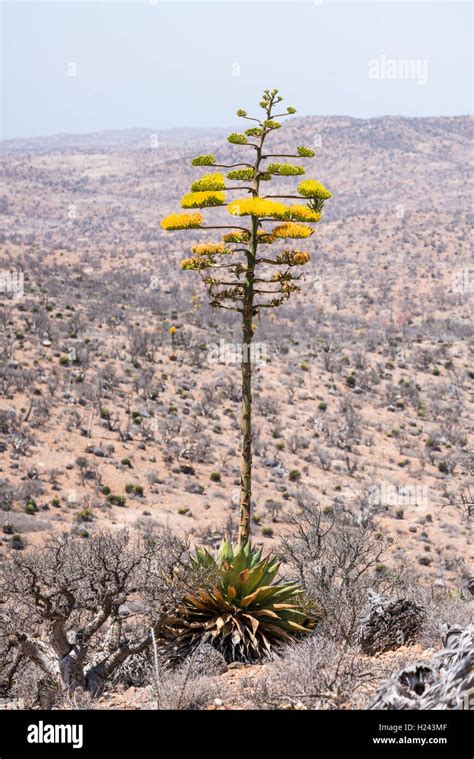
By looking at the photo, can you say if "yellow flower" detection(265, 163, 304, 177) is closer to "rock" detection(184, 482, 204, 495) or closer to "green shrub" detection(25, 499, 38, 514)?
"green shrub" detection(25, 499, 38, 514)

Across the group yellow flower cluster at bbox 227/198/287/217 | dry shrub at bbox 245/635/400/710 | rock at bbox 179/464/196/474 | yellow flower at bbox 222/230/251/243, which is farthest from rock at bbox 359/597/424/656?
rock at bbox 179/464/196/474

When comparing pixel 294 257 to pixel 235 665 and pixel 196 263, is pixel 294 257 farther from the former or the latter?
pixel 235 665

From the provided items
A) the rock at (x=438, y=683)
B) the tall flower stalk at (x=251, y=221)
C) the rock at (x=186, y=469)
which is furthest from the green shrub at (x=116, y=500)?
the rock at (x=438, y=683)

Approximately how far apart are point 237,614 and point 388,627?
1.52 m

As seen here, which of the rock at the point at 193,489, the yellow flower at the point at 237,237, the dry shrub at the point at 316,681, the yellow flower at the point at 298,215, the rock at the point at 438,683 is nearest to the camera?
the rock at the point at 438,683

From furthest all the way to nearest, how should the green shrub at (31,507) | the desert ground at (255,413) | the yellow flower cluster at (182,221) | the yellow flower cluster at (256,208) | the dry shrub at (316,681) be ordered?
1. the green shrub at (31,507)
2. the desert ground at (255,413)
3. the yellow flower cluster at (182,221)
4. the yellow flower cluster at (256,208)
5. the dry shrub at (316,681)

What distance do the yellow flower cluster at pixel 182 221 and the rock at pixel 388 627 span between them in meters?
4.12

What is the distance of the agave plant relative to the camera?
642 centimetres

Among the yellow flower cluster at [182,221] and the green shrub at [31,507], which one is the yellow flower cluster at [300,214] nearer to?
the yellow flower cluster at [182,221]

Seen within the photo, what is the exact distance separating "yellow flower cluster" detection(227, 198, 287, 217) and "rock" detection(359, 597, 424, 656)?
13.0ft

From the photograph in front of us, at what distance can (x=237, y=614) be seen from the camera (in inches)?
260

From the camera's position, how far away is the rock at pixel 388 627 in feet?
21.8
